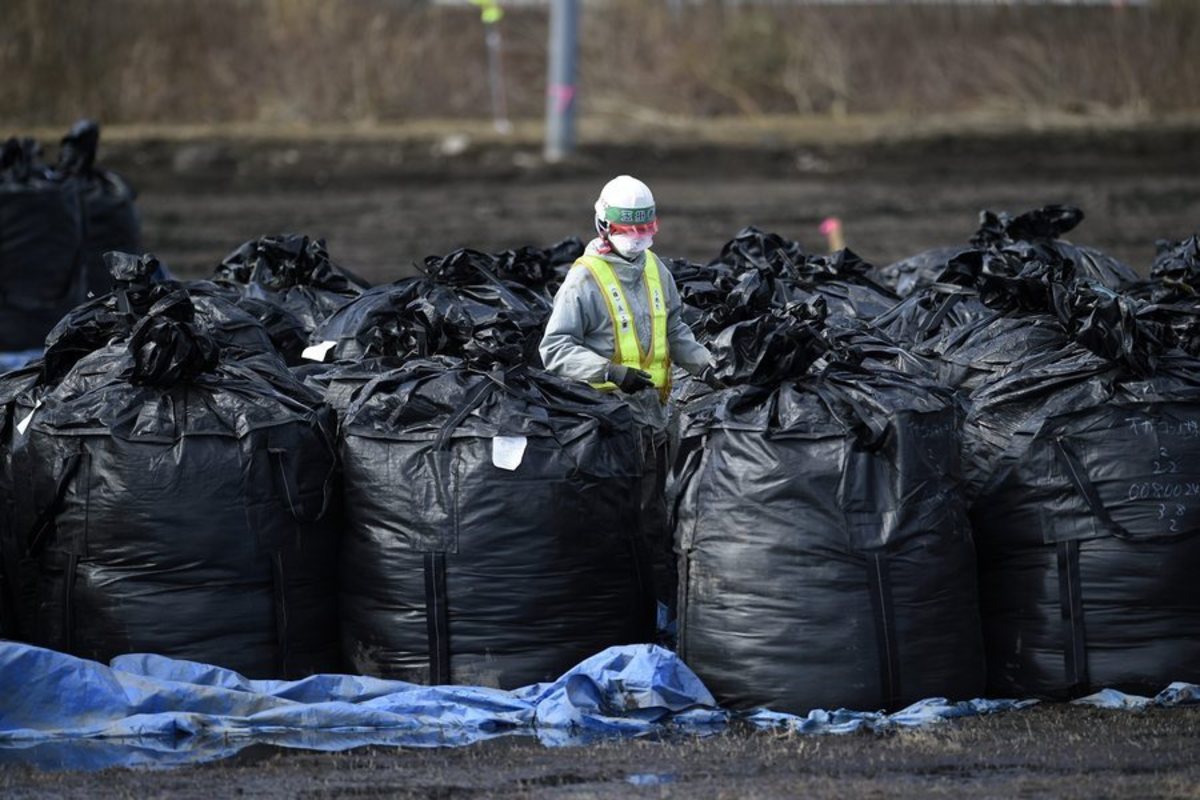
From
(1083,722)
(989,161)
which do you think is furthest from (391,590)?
(989,161)

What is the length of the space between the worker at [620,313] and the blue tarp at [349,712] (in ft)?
3.51

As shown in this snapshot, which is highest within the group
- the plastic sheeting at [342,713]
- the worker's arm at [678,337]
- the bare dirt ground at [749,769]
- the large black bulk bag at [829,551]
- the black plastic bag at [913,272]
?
the black plastic bag at [913,272]

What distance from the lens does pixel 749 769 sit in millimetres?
4895

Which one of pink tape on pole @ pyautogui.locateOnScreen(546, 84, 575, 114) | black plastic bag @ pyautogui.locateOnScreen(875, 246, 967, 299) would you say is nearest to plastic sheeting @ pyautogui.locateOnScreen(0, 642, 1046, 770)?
black plastic bag @ pyautogui.locateOnScreen(875, 246, 967, 299)

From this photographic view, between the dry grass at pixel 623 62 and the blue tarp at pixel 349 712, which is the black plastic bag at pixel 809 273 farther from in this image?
the dry grass at pixel 623 62

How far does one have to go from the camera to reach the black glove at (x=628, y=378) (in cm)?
607

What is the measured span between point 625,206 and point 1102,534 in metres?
1.91

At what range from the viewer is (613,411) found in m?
5.74

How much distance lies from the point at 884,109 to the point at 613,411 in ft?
62.9

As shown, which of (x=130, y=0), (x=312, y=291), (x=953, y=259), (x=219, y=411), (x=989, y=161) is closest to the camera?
(x=219, y=411)

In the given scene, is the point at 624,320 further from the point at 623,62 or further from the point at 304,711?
the point at 623,62

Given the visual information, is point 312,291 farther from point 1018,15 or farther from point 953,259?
point 1018,15

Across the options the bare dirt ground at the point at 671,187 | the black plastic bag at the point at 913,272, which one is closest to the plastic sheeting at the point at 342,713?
the black plastic bag at the point at 913,272

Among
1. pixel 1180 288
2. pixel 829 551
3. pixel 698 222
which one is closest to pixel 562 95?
pixel 698 222
